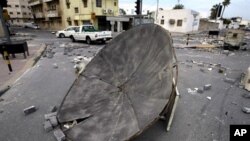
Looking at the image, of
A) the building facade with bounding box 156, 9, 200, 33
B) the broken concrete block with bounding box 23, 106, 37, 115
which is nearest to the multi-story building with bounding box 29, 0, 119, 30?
the building facade with bounding box 156, 9, 200, 33

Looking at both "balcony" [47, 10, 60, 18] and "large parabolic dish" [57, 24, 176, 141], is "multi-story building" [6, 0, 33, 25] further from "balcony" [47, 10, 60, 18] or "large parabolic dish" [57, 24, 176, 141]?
"large parabolic dish" [57, 24, 176, 141]

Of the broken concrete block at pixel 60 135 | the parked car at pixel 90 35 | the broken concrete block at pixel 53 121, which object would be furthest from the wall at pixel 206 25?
the broken concrete block at pixel 60 135

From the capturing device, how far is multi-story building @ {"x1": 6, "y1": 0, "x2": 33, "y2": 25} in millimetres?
60219

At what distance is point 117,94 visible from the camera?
3527mm

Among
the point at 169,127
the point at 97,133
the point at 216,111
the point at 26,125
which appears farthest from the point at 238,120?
the point at 26,125

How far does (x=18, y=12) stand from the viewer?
62.2 meters

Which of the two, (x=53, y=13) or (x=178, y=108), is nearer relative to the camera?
(x=178, y=108)

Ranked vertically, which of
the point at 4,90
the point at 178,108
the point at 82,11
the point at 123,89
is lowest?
the point at 178,108

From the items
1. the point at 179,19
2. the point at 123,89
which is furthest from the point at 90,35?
the point at 179,19

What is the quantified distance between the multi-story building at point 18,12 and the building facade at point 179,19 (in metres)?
56.7

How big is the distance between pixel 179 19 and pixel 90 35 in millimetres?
21405

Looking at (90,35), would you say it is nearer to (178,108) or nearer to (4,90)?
(4,90)

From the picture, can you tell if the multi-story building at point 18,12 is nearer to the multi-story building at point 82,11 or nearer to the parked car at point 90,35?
the multi-story building at point 82,11

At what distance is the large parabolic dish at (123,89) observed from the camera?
8.96 feet
